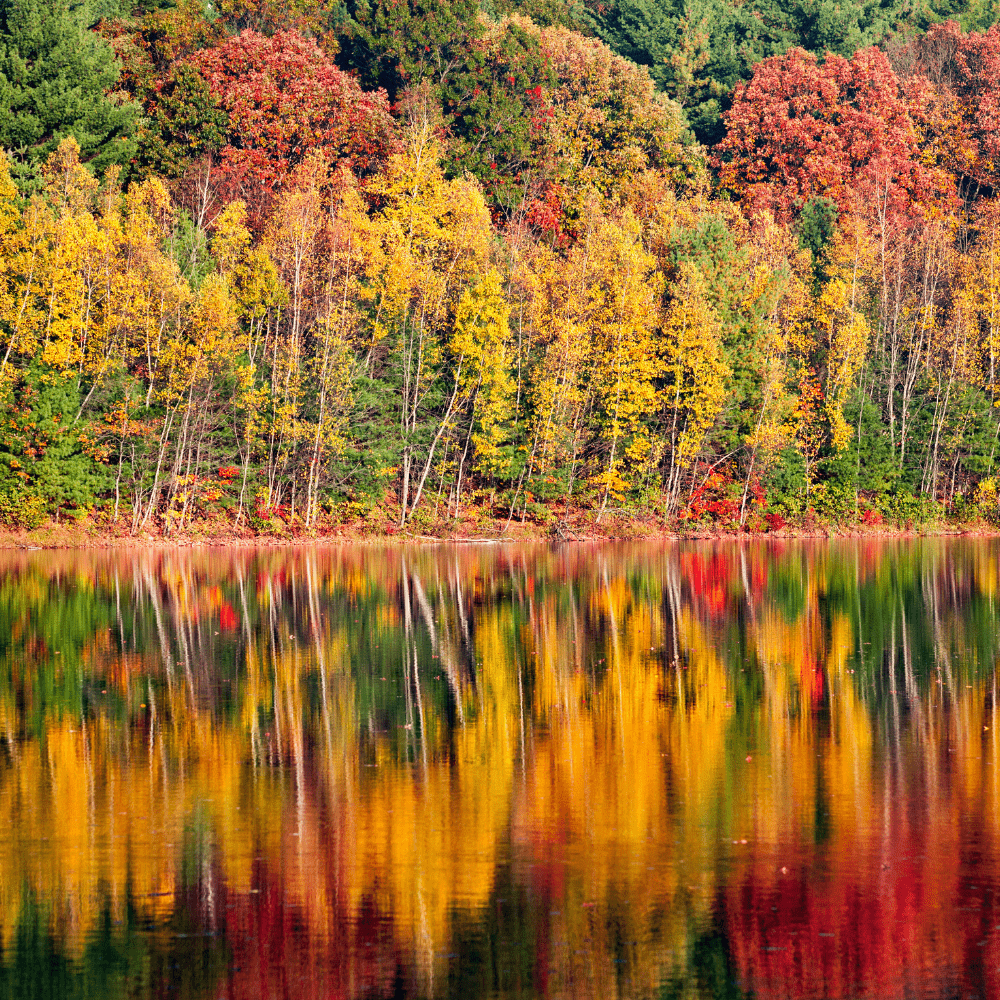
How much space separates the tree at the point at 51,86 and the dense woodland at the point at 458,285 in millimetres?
193

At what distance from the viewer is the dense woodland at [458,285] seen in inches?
2218

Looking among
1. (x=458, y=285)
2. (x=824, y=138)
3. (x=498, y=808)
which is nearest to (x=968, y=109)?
(x=824, y=138)

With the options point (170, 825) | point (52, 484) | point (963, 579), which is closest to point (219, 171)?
point (52, 484)

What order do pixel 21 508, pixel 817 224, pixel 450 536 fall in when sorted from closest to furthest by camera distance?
1. pixel 21 508
2. pixel 450 536
3. pixel 817 224

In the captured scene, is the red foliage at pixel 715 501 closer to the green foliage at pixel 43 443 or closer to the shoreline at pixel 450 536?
the shoreline at pixel 450 536

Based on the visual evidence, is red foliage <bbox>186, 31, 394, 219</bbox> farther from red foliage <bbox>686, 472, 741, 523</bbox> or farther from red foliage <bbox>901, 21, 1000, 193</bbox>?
red foliage <bbox>901, 21, 1000, 193</bbox>

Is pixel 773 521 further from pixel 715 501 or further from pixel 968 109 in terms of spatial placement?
pixel 968 109

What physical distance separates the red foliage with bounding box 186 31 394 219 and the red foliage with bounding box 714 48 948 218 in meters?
25.4

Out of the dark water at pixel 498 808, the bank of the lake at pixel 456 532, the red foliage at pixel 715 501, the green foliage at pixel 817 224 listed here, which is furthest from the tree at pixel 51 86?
the dark water at pixel 498 808

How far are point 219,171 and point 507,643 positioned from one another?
50442mm

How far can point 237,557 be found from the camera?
4903 centimetres

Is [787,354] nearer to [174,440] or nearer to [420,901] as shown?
[174,440]

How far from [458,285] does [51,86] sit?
21628 millimetres

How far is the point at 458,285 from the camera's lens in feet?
208
